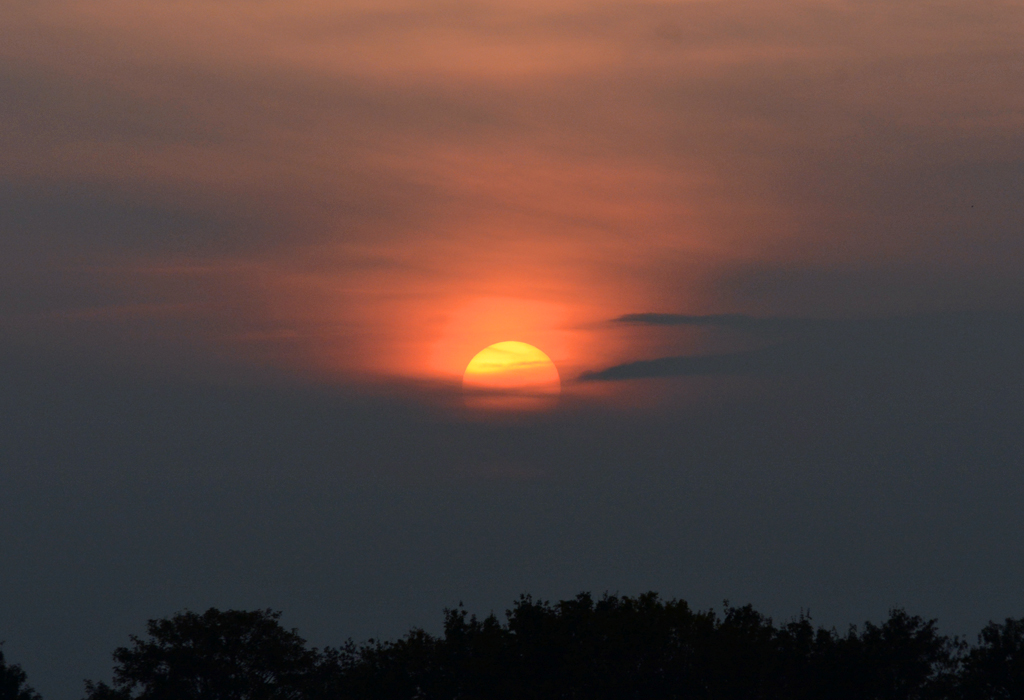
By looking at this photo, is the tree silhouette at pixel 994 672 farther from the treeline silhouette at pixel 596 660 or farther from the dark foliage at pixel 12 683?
the dark foliage at pixel 12 683

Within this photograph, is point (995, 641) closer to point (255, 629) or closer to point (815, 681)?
point (815, 681)

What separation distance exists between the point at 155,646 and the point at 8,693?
39.7m

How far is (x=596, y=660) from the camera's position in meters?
51.7

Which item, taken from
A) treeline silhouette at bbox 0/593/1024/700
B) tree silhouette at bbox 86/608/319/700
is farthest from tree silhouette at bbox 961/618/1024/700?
tree silhouette at bbox 86/608/319/700

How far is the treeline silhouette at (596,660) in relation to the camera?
161 feet

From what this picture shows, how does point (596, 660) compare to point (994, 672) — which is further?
point (994, 672)

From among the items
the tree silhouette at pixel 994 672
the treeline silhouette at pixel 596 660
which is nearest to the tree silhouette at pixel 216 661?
the treeline silhouette at pixel 596 660

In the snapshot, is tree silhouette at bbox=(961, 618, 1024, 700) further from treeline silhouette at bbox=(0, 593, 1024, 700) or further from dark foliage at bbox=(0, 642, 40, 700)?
dark foliage at bbox=(0, 642, 40, 700)

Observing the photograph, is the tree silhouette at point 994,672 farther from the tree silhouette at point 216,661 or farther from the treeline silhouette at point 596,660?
the tree silhouette at point 216,661

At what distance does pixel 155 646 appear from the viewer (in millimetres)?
70688

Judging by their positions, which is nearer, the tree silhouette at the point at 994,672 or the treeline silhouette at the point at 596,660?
the treeline silhouette at the point at 596,660

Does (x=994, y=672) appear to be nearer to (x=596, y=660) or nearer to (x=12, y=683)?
(x=596, y=660)

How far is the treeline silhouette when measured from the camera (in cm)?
4922

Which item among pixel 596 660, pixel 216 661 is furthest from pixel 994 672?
pixel 216 661
